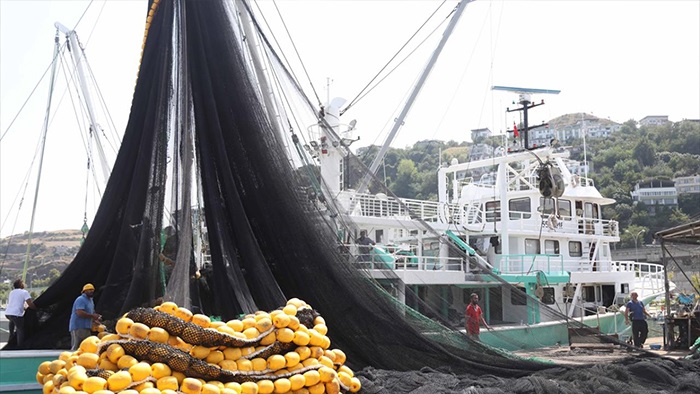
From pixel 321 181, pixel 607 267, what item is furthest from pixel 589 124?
pixel 321 181

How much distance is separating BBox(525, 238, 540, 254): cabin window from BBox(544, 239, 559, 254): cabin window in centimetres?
32

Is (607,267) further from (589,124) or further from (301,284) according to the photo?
(589,124)

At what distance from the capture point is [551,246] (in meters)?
18.4

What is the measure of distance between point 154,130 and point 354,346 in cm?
227

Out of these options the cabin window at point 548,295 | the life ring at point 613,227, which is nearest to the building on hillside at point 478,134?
the cabin window at point 548,295

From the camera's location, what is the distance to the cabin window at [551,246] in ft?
59.8

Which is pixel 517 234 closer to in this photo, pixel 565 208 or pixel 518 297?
pixel 565 208

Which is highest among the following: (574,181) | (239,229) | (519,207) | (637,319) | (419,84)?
(419,84)

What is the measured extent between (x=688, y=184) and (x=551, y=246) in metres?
91.6

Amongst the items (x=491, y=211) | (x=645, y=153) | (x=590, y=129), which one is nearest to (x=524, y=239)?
(x=491, y=211)

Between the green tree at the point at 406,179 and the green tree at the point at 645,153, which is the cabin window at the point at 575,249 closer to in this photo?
the green tree at the point at 406,179

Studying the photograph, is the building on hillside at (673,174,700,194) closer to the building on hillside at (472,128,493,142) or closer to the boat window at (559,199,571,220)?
the building on hillside at (472,128,493,142)

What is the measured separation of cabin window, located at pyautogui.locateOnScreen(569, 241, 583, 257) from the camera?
18.9 m

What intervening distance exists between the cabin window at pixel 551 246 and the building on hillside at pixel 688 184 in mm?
88766
